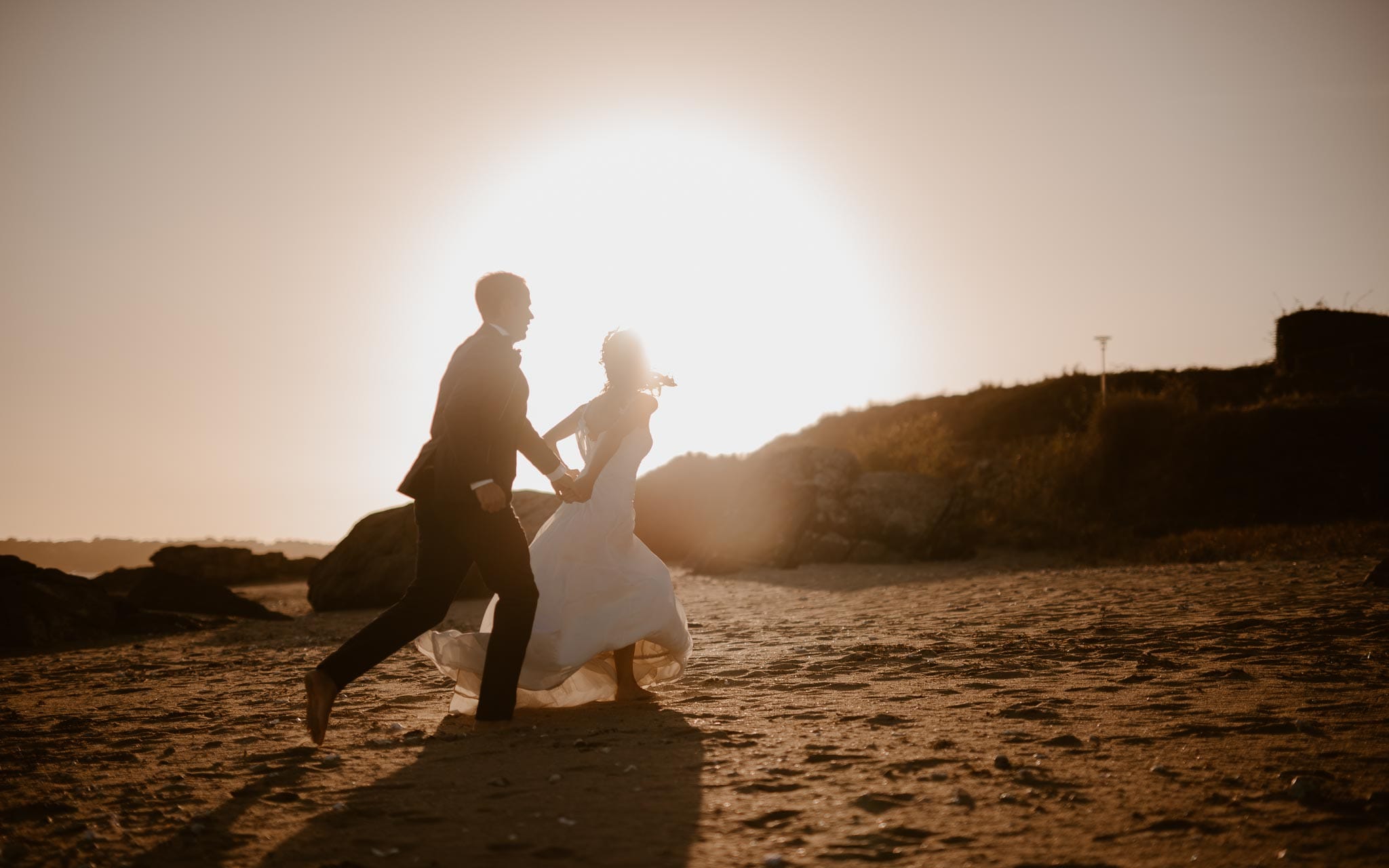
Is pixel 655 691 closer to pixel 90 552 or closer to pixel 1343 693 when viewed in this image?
pixel 1343 693

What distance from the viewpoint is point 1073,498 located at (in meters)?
21.2

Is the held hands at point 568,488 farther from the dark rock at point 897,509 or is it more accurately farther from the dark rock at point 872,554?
the dark rock at point 897,509

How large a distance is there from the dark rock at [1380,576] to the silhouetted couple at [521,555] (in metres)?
7.36

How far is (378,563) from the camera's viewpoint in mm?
14391

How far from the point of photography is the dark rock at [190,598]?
14.1m

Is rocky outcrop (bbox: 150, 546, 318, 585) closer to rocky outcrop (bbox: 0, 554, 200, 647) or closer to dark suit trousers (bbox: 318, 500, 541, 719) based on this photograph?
rocky outcrop (bbox: 0, 554, 200, 647)

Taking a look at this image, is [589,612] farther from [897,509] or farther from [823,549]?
[897,509]

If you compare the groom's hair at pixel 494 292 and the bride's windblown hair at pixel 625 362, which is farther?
the bride's windblown hair at pixel 625 362

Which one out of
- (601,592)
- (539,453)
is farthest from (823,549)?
(539,453)

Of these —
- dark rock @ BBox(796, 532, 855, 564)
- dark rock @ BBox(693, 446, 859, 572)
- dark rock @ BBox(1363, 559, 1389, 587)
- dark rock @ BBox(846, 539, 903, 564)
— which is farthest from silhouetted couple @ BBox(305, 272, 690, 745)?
dark rock @ BBox(846, 539, 903, 564)

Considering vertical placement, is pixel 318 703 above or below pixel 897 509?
below

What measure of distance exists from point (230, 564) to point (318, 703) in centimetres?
1714

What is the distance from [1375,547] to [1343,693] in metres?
10.1

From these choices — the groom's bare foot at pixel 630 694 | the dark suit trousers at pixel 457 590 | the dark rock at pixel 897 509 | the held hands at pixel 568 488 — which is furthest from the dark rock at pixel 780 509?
the dark suit trousers at pixel 457 590
